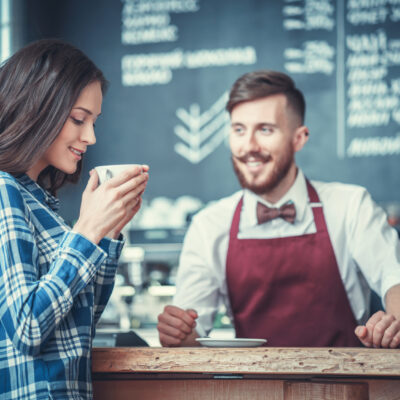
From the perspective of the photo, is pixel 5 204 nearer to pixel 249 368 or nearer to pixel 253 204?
pixel 249 368

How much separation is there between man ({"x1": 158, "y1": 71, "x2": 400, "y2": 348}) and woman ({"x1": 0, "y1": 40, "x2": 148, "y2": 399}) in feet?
2.27

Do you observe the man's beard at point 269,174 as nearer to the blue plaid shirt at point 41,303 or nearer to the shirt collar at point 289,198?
the shirt collar at point 289,198

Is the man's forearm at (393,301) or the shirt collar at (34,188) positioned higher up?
the shirt collar at (34,188)

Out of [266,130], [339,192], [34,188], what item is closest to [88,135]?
[34,188]

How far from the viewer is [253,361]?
1216mm

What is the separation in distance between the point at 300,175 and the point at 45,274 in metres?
1.32

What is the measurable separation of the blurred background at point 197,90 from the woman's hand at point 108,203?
7.52 feet

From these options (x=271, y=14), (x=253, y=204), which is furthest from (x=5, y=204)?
(x=271, y=14)

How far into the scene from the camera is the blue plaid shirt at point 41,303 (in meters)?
1.03

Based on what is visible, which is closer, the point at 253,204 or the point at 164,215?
the point at 253,204

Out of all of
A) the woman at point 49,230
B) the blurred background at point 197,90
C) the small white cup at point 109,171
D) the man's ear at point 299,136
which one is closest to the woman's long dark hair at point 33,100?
the woman at point 49,230

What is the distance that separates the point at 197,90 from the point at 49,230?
103 inches

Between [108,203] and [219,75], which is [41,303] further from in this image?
[219,75]

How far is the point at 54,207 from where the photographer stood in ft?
4.33
